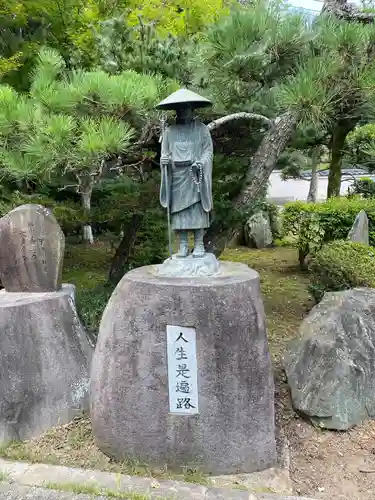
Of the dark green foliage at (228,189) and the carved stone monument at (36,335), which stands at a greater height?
the dark green foliage at (228,189)

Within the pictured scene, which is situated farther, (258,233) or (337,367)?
(258,233)

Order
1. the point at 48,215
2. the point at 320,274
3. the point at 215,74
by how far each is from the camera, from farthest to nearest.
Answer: the point at 320,274 < the point at 215,74 < the point at 48,215

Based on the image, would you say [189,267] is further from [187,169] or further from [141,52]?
[141,52]

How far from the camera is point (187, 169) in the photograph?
3529 mm

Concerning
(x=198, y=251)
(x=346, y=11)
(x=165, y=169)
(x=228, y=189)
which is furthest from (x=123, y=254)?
(x=346, y=11)

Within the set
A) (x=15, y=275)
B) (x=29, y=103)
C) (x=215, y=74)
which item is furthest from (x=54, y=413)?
(x=215, y=74)

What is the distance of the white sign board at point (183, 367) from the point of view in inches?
124

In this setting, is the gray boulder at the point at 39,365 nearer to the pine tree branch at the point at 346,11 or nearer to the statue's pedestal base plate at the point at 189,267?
the statue's pedestal base plate at the point at 189,267

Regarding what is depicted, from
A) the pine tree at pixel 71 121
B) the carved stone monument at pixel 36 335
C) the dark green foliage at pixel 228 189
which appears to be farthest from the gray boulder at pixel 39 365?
the dark green foliage at pixel 228 189

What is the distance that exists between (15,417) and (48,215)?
5.55ft

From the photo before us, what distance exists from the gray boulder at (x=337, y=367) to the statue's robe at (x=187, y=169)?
1494 millimetres

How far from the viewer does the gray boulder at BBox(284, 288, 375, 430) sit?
3.77 metres

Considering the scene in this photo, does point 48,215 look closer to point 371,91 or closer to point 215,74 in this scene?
point 215,74

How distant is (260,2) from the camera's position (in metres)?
4.17
